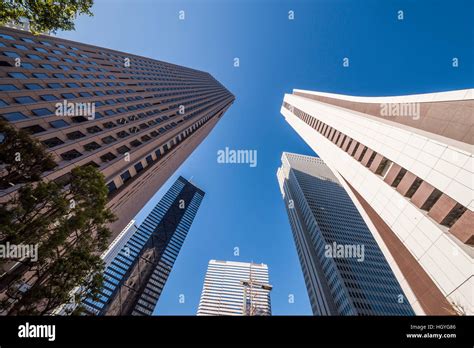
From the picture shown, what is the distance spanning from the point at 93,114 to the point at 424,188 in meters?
32.5

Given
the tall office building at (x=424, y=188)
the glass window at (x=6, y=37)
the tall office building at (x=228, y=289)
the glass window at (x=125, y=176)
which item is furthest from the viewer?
the tall office building at (x=228, y=289)

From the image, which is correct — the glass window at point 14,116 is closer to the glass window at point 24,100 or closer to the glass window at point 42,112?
the glass window at point 42,112

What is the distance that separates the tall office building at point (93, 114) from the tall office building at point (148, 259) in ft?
190

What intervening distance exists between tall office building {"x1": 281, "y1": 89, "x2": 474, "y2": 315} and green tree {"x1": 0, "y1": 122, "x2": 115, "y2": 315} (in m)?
18.0

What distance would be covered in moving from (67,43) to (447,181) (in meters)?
51.5

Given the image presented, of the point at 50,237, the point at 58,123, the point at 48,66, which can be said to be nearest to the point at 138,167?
the point at 58,123

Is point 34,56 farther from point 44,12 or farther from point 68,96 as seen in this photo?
point 44,12

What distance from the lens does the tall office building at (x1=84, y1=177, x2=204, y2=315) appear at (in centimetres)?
8525

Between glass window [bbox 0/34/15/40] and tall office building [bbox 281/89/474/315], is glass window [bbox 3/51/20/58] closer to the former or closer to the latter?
glass window [bbox 0/34/15/40]

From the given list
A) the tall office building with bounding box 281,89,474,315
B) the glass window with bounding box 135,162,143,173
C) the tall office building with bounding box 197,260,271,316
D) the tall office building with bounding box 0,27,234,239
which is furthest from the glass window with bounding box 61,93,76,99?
the tall office building with bounding box 197,260,271,316

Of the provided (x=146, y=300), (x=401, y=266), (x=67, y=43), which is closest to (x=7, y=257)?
(x=401, y=266)

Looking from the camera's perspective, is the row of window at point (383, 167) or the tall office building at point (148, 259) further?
the tall office building at point (148, 259)

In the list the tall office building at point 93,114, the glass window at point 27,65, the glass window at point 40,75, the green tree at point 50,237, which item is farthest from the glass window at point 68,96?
the green tree at point 50,237

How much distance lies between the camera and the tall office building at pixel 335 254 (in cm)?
6575
